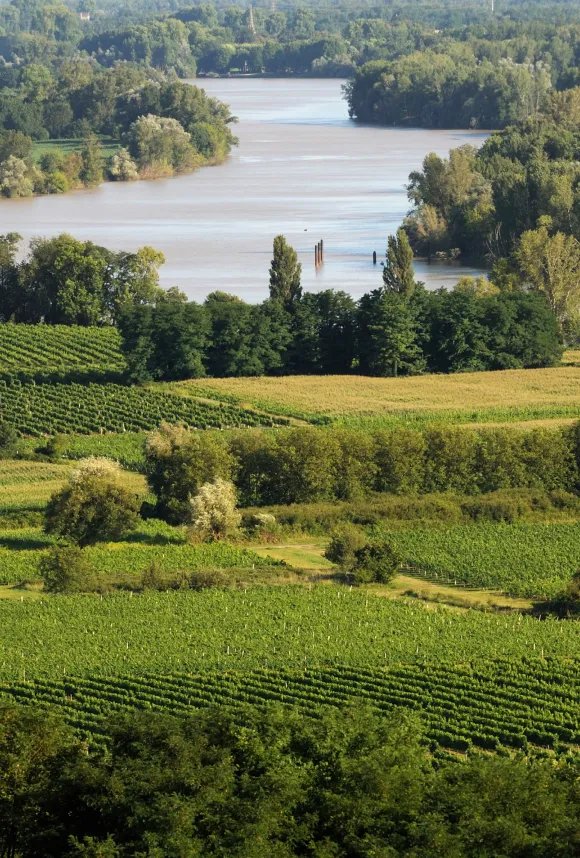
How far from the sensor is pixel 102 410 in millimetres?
54688

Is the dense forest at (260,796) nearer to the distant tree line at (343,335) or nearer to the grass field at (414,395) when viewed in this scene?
the grass field at (414,395)

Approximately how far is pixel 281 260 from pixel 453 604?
29.3 m

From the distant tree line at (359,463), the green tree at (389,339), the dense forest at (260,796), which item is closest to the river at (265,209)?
the green tree at (389,339)

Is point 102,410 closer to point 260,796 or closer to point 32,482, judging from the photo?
point 32,482

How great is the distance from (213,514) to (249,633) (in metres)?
8.04

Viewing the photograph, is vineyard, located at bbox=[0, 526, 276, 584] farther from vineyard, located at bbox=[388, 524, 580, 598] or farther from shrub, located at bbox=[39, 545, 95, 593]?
vineyard, located at bbox=[388, 524, 580, 598]

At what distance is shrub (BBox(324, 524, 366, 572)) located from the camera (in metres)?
39.7

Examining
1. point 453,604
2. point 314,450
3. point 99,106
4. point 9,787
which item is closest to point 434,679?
point 453,604

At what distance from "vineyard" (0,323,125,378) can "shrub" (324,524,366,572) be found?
2023 centimetres

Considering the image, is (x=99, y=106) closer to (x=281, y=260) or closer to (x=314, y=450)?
(x=281, y=260)

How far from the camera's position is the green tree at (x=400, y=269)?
211 feet

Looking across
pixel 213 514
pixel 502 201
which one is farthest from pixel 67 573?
pixel 502 201

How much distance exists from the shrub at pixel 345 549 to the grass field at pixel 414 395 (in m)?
12.8

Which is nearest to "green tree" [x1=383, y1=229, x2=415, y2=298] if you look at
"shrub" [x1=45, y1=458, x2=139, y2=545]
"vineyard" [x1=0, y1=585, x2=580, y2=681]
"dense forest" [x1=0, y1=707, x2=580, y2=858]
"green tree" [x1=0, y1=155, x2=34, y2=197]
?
"shrub" [x1=45, y1=458, x2=139, y2=545]
